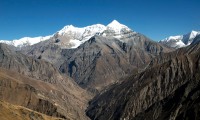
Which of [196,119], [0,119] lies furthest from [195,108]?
[0,119]

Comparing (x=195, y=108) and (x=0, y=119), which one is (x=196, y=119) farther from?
(x=0, y=119)
